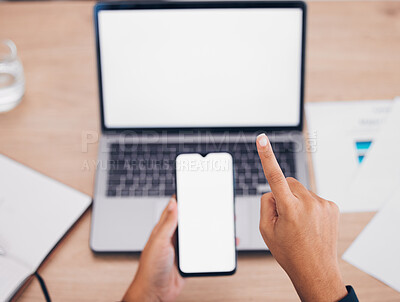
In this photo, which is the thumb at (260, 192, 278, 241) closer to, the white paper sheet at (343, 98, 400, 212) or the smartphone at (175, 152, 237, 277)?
the smartphone at (175, 152, 237, 277)

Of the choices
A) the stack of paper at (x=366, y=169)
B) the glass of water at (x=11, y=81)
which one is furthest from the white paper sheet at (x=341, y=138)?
the glass of water at (x=11, y=81)

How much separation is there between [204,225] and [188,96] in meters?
0.27

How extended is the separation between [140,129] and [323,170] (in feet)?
1.22

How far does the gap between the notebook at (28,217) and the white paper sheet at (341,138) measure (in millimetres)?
459

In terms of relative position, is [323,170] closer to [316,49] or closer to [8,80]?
[316,49]

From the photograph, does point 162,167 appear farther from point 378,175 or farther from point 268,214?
point 378,175

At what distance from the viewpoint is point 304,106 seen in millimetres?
Answer: 862

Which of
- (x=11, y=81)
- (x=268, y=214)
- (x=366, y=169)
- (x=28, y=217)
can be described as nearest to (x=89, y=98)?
(x=11, y=81)

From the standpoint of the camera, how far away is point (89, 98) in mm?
875

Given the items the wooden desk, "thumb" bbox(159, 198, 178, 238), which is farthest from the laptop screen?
"thumb" bbox(159, 198, 178, 238)

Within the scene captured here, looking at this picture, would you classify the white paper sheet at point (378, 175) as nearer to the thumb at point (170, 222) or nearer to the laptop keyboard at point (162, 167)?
the laptop keyboard at point (162, 167)

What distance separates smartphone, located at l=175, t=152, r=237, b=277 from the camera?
0.64 metres

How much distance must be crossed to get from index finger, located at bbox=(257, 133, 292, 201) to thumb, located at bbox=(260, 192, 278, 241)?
38 mm

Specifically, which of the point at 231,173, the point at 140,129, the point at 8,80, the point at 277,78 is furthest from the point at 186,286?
the point at 8,80
